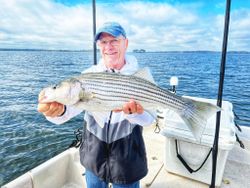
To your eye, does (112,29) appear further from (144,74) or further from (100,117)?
(100,117)

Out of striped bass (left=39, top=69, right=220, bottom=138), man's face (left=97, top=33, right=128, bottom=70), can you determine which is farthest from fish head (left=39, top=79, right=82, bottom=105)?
man's face (left=97, top=33, right=128, bottom=70)

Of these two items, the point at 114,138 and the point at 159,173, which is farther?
the point at 159,173

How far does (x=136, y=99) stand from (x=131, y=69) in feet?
1.51

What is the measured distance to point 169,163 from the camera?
3381 millimetres

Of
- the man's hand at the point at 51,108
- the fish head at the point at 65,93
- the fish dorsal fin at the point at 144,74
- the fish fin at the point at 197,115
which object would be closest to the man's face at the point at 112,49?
the fish dorsal fin at the point at 144,74

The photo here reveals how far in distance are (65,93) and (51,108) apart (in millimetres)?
198

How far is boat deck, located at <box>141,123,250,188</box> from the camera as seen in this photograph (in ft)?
10.8

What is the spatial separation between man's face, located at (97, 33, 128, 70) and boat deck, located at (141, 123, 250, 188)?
5.97 feet

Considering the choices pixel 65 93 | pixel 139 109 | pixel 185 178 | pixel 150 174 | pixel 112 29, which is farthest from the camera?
pixel 150 174

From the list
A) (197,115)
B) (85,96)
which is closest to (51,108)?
(85,96)

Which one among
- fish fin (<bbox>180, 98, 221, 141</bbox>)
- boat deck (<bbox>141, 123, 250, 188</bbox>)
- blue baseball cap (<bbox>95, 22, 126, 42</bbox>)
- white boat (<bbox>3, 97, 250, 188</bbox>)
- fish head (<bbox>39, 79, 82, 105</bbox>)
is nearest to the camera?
fish head (<bbox>39, 79, 82, 105</bbox>)

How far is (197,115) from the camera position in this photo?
Answer: 1.99m

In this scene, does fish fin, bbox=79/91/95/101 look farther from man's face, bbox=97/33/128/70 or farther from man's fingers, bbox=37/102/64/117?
man's face, bbox=97/33/128/70

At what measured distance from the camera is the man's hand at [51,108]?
191cm
